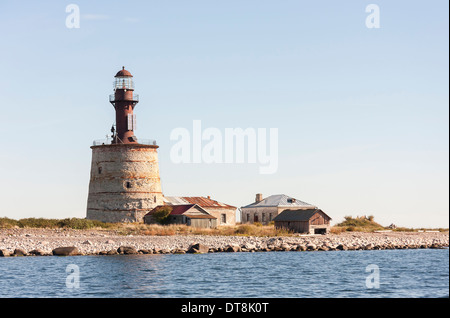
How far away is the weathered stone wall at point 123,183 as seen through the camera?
1966 inches

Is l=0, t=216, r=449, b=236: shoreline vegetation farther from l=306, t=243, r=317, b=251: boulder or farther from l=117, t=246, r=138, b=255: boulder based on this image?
l=117, t=246, r=138, b=255: boulder

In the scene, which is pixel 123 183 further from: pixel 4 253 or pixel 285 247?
pixel 4 253

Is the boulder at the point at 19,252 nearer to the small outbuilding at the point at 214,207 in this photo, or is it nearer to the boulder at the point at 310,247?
the boulder at the point at 310,247

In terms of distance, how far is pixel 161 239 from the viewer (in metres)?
39.9

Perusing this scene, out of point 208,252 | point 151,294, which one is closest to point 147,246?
point 208,252

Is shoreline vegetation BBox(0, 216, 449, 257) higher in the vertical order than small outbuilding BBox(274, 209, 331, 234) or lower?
lower

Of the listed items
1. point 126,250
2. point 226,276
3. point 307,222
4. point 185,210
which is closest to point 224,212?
point 185,210

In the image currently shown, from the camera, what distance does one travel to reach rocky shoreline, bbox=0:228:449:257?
33.6m

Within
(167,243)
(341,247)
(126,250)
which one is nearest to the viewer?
(126,250)

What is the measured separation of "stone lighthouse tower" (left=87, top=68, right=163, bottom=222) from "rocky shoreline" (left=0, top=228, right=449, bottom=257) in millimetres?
6861

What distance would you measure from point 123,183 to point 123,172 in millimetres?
840

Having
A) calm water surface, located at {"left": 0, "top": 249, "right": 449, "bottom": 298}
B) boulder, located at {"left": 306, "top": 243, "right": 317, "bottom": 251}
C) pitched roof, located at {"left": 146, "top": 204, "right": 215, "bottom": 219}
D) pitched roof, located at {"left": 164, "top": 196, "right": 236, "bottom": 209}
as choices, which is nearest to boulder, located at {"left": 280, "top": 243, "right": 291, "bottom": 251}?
boulder, located at {"left": 306, "top": 243, "right": 317, "bottom": 251}
